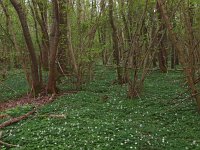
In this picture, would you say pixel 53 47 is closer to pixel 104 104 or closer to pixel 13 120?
pixel 104 104

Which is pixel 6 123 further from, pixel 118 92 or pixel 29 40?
pixel 118 92

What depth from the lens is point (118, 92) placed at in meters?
16.8

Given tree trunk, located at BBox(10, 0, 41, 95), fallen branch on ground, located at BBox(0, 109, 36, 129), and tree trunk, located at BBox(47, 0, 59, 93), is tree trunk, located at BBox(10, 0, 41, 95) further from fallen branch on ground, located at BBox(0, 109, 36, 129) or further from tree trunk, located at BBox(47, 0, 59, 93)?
fallen branch on ground, located at BBox(0, 109, 36, 129)

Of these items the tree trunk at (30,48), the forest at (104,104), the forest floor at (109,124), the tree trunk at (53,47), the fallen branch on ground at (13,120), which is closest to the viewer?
the forest floor at (109,124)

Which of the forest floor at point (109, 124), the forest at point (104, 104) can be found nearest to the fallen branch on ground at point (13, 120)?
the forest at point (104, 104)

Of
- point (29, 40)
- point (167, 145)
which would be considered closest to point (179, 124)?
point (167, 145)

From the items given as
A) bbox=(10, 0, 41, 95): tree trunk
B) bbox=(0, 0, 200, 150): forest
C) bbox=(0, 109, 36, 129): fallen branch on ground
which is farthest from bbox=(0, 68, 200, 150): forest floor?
bbox=(10, 0, 41, 95): tree trunk

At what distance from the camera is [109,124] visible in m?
10.5

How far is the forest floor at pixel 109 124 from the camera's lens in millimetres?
8945

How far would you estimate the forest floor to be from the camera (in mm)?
8945

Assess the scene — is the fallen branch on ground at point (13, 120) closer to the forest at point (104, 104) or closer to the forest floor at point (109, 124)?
the forest at point (104, 104)

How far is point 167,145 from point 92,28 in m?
11.2

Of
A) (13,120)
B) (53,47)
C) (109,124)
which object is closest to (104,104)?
(109,124)

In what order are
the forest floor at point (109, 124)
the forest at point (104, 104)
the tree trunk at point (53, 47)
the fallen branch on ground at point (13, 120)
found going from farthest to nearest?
the tree trunk at point (53, 47) < the fallen branch on ground at point (13, 120) < the forest at point (104, 104) < the forest floor at point (109, 124)
